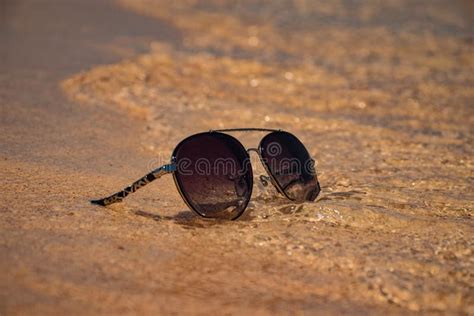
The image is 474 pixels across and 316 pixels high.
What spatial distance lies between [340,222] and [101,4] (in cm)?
756

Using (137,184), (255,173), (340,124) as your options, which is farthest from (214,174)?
(340,124)

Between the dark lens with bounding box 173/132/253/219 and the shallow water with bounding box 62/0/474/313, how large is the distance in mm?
90

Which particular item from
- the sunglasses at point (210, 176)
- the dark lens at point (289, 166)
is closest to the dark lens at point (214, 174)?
the sunglasses at point (210, 176)

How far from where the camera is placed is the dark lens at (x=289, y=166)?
9.81 feet

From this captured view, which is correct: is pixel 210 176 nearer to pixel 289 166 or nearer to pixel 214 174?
pixel 214 174

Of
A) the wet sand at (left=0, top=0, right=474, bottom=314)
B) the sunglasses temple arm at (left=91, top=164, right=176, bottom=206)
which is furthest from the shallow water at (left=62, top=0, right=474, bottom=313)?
the sunglasses temple arm at (left=91, top=164, right=176, bottom=206)

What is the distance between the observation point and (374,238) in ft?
8.48

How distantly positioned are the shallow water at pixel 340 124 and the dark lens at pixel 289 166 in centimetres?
10

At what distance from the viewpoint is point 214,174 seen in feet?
8.87

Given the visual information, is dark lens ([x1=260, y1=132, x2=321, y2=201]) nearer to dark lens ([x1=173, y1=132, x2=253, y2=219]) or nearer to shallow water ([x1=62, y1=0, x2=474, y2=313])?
shallow water ([x1=62, y1=0, x2=474, y2=313])

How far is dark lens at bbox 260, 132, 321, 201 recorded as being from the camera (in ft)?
9.81

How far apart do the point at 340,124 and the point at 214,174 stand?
7.08ft

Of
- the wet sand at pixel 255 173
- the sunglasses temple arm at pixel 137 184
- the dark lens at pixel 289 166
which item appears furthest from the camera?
the dark lens at pixel 289 166

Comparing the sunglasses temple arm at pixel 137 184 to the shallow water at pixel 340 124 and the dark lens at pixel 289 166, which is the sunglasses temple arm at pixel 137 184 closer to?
the shallow water at pixel 340 124
